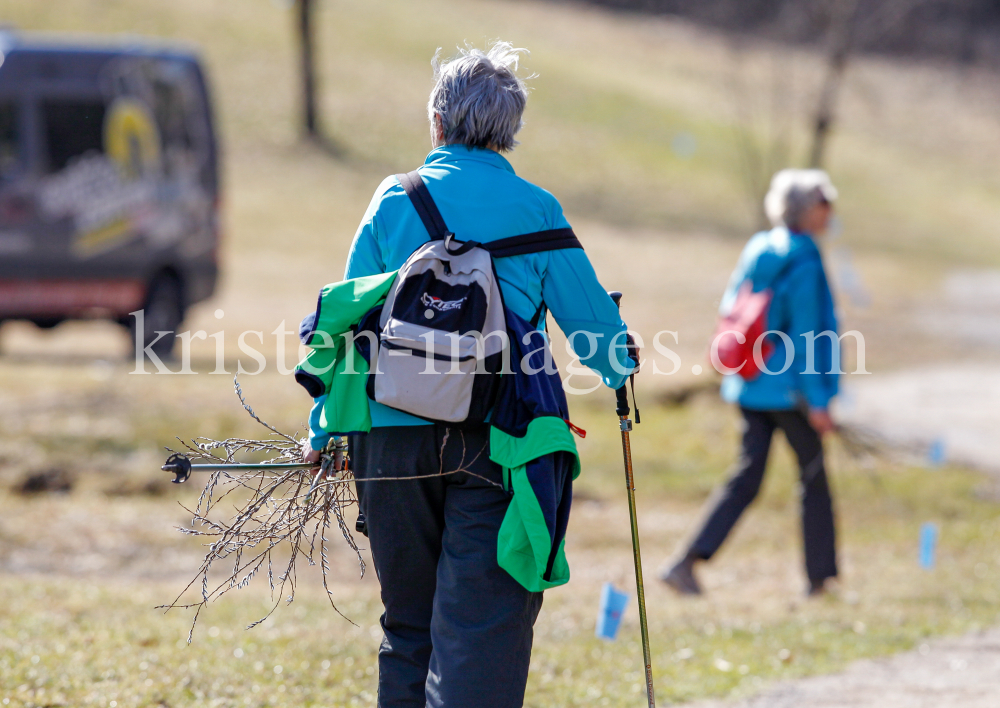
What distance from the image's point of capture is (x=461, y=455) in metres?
2.65

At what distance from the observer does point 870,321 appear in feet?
58.4

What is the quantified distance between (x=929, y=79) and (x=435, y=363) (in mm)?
51902

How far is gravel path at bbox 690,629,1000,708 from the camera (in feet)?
13.3

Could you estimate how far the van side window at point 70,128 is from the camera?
11.2 meters

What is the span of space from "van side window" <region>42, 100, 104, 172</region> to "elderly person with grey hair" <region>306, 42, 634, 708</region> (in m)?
9.53

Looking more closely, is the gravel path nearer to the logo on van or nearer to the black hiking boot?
the black hiking boot

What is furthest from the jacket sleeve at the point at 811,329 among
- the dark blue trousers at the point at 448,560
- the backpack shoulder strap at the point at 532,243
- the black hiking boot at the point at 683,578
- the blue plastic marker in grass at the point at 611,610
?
the dark blue trousers at the point at 448,560

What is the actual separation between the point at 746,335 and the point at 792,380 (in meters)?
0.32

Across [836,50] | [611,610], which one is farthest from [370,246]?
[836,50]

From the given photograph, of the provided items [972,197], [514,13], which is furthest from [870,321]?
[514,13]

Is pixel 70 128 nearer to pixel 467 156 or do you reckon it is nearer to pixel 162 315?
pixel 162 315

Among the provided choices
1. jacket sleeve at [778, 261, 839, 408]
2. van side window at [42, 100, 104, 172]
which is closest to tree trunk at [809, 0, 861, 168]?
van side window at [42, 100, 104, 172]

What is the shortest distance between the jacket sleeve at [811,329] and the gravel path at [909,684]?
127 cm

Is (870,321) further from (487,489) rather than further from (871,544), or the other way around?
(487,489)
